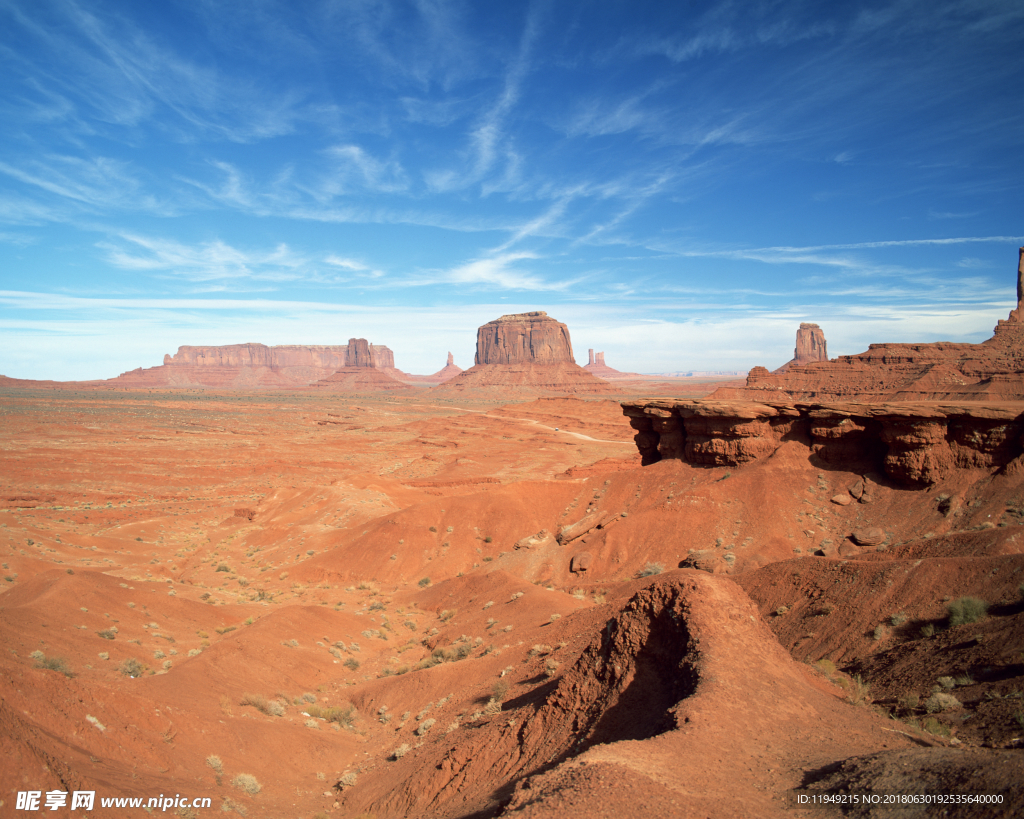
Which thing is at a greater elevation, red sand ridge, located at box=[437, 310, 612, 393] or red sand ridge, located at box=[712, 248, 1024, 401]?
red sand ridge, located at box=[437, 310, 612, 393]

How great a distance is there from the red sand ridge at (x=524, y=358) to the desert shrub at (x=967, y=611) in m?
152

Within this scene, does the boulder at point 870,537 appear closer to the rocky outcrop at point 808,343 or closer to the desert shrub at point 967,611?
the desert shrub at point 967,611

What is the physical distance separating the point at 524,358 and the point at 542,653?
6657 inches

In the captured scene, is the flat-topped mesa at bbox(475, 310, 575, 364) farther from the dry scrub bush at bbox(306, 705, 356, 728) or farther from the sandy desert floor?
the dry scrub bush at bbox(306, 705, 356, 728)

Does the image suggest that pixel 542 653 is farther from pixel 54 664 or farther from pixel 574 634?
pixel 54 664

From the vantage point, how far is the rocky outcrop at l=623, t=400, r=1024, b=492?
56.6ft

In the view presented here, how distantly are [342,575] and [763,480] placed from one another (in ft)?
57.2

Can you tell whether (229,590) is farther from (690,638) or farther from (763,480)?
(763,480)

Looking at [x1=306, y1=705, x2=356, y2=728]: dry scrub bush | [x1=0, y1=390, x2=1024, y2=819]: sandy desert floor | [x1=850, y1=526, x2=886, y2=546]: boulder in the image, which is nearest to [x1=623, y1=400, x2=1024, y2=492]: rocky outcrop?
[x1=0, y1=390, x2=1024, y2=819]: sandy desert floor

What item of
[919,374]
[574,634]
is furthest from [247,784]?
[919,374]

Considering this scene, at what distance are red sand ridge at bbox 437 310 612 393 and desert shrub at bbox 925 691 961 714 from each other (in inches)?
6068

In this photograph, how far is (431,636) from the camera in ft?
55.5

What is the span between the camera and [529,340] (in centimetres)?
17925

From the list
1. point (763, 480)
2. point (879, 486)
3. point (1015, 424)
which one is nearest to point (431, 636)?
point (763, 480)
